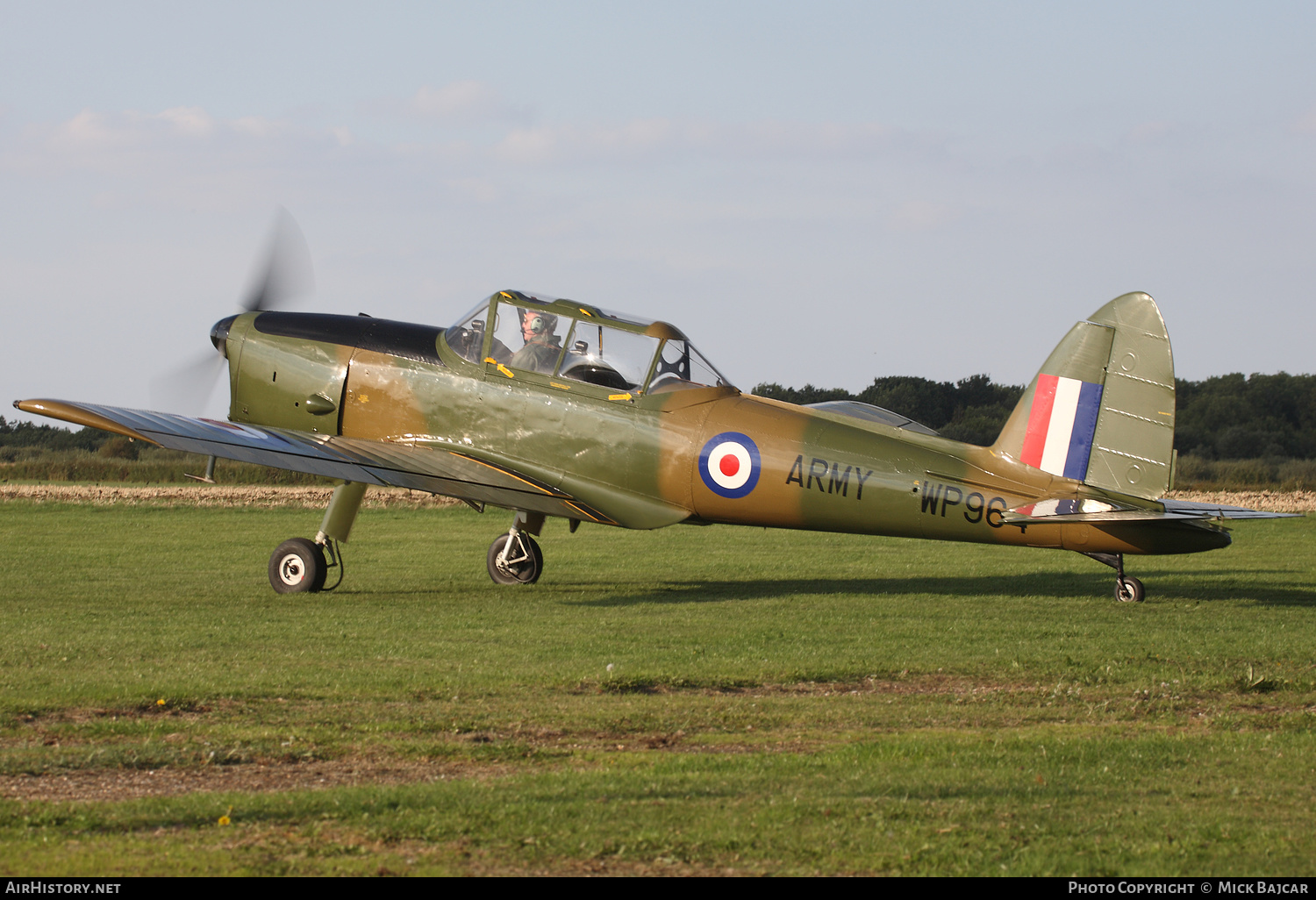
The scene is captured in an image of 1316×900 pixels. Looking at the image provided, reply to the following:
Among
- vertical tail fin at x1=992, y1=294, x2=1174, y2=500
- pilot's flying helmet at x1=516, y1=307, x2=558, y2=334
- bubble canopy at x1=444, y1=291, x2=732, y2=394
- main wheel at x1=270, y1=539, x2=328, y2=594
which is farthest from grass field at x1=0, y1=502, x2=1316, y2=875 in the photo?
pilot's flying helmet at x1=516, y1=307, x2=558, y2=334

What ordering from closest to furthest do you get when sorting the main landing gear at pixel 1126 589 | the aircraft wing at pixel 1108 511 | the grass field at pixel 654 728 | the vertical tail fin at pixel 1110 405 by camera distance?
the grass field at pixel 654 728 → the aircraft wing at pixel 1108 511 → the vertical tail fin at pixel 1110 405 → the main landing gear at pixel 1126 589

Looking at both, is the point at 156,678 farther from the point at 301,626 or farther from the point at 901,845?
the point at 901,845

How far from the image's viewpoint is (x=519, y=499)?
445 inches

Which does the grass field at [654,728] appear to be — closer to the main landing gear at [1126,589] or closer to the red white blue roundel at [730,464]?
the main landing gear at [1126,589]

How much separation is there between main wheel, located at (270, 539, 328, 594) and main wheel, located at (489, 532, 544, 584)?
6.47ft

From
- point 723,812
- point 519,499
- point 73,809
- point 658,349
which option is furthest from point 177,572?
point 723,812

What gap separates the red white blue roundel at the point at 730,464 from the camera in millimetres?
10734

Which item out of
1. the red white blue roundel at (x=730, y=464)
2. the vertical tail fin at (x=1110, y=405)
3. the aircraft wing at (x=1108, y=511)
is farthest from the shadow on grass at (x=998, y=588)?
the vertical tail fin at (x=1110, y=405)

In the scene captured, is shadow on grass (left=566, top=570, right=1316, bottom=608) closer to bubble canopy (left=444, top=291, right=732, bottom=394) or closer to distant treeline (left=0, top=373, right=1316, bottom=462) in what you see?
bubble canopy (left=444, top=291, right=732, bottom=394)

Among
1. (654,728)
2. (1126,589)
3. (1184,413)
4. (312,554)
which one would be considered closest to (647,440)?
(312,554)

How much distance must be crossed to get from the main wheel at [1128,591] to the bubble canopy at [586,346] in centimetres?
404

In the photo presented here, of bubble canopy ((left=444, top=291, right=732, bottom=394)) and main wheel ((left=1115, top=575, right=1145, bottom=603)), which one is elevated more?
bubble canopy ((left=444, top=291, right=732, bottom=394))

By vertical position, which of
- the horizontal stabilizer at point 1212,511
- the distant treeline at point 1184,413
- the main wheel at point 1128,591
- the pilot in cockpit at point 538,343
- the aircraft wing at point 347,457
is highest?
the distant treeline at point 1184,413

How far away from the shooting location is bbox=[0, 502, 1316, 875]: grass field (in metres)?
3.88
